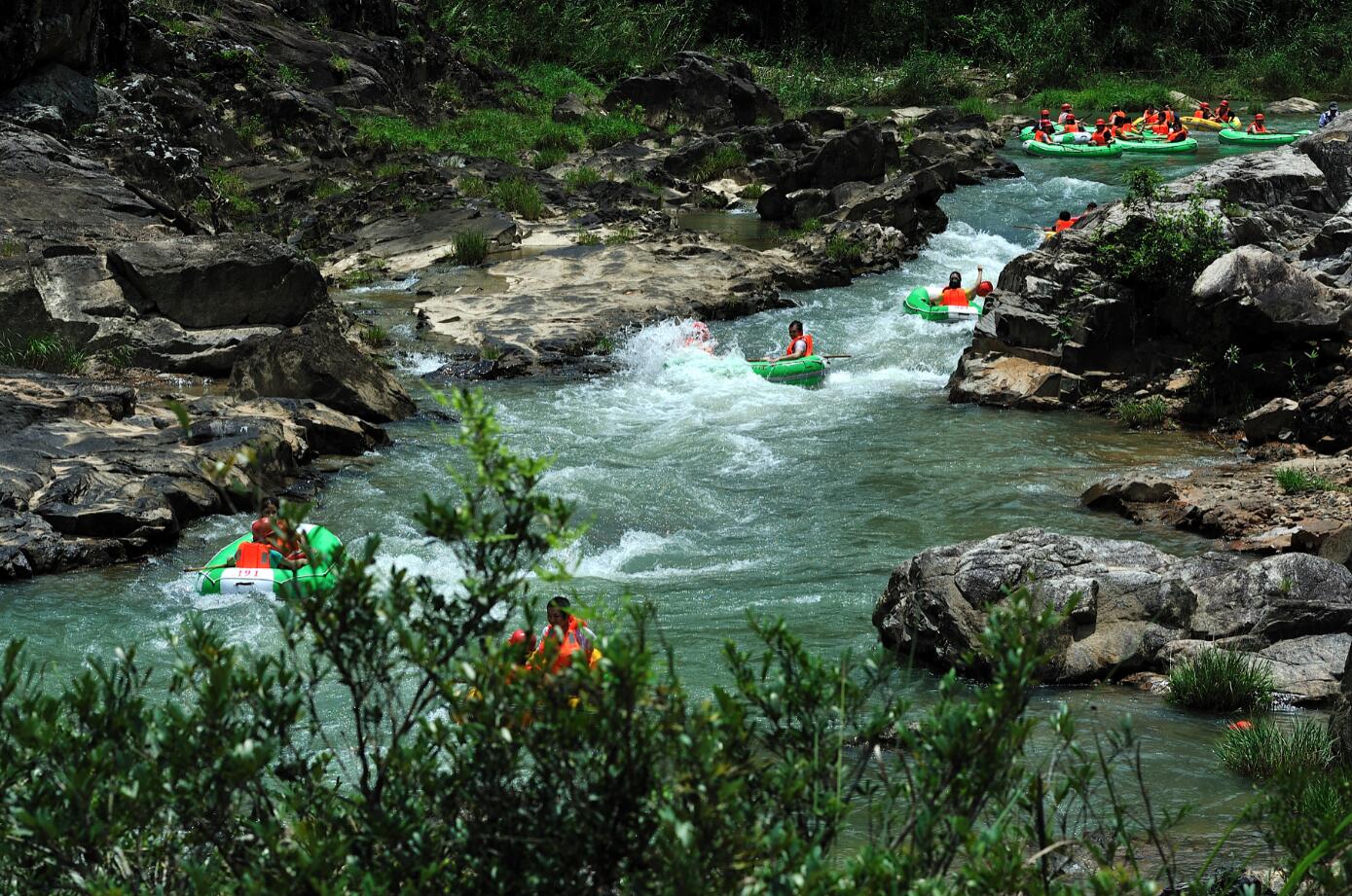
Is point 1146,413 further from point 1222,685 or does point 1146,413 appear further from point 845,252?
point 845,252

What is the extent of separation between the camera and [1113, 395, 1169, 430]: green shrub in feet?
45.0

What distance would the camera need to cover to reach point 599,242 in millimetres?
21297

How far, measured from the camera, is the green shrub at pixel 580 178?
25453 millimetres

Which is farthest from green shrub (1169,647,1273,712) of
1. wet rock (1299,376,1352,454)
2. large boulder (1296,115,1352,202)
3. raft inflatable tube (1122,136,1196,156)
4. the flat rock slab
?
raft inflatable tube (1122,136,1196,156)

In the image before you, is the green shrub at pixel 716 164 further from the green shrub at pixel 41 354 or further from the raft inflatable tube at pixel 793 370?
the green shrub at pixel 41 354

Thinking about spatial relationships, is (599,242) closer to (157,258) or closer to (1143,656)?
(157,258)

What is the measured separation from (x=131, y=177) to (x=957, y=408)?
12456 mm

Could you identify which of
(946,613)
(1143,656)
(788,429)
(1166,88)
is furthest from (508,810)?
(1166,88)

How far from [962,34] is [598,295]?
3279 cm

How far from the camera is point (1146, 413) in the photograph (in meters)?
13.8

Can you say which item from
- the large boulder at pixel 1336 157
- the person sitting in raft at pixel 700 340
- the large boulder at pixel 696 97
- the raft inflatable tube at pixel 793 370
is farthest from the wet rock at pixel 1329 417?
the large boulder at pixel 696 97

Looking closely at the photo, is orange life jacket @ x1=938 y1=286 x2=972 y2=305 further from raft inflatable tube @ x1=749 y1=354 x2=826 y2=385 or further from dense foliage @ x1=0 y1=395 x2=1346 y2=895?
dense foliage @ x1=0 y1=395 x2=1346 y2=895

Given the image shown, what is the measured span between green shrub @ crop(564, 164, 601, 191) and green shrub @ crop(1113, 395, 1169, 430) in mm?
14031

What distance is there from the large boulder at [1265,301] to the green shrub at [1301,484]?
2.57 metres
